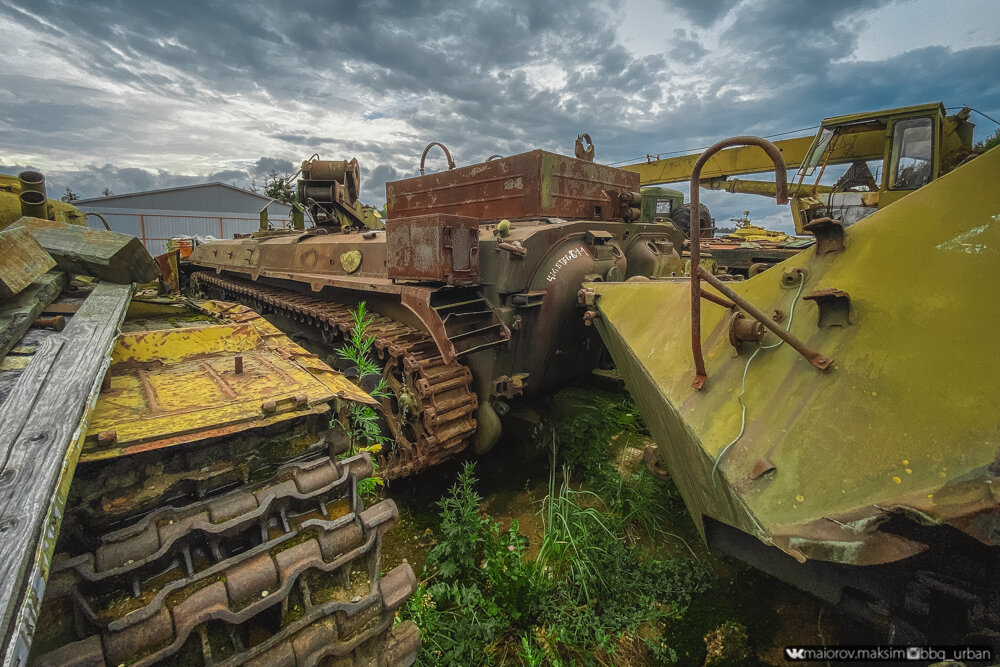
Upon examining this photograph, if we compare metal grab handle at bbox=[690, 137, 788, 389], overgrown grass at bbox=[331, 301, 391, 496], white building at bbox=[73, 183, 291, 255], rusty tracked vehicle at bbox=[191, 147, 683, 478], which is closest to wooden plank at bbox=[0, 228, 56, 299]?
overgrown grass at bbox=[331, 301, 391, 496]

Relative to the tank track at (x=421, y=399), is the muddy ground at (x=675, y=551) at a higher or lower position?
lower

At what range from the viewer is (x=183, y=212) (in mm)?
27812

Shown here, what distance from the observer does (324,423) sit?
6.36 feet

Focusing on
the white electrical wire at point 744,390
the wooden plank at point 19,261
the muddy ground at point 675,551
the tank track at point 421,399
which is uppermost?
the wooden plank at point 19,261

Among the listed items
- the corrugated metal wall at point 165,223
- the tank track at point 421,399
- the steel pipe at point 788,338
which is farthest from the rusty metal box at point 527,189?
the corrugated metal wall at point 165,223

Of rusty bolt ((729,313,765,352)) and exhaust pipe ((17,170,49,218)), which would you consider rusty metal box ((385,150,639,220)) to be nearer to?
rusty bolt ((729,313,765,352))

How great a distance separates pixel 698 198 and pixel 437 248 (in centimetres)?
209

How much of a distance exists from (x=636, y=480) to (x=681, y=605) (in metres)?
1.25

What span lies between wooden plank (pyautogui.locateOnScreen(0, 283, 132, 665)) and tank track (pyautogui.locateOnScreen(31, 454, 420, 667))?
316 mm

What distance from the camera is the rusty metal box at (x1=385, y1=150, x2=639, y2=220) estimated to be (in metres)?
4.80

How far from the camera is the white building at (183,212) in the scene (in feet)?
75.9

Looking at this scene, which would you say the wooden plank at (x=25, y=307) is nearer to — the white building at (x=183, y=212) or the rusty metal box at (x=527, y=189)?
the rusty metal box at (x=527, y=189)

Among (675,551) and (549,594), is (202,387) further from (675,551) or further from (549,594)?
(675,551)

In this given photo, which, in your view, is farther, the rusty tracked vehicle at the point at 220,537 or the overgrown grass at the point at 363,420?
the overgrown grass at the point at 363,420
